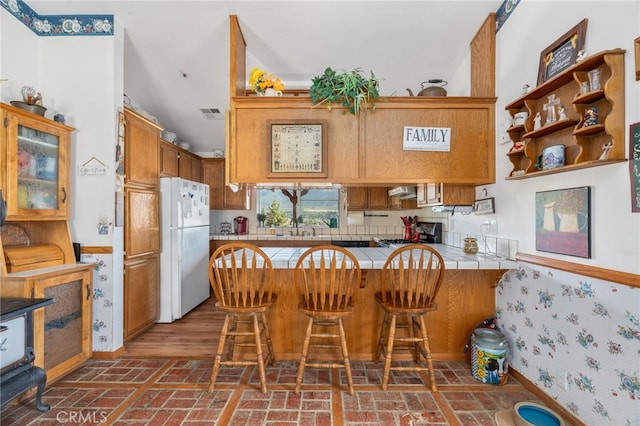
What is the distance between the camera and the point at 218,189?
491 centimetres

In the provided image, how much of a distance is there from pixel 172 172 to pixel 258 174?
6.65 ft

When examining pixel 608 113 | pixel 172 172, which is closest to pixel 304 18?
pixel 608 113

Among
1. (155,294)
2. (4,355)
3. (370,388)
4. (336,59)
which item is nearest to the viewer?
(4,355)

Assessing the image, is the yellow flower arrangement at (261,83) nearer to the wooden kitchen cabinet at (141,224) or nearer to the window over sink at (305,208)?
the wooden kitchen cabinet at (141,224)

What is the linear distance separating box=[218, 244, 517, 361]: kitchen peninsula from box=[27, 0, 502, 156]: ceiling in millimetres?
1985

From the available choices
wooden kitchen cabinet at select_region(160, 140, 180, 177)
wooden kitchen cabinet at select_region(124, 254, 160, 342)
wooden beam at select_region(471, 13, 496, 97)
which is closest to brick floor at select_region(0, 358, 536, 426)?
wooden kitchen cabinet at select_region(124, 254, 160, 342)

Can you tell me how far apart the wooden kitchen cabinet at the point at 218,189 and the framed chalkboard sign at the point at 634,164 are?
445cm

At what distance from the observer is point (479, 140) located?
240 cm

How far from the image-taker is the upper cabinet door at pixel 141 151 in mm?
2793

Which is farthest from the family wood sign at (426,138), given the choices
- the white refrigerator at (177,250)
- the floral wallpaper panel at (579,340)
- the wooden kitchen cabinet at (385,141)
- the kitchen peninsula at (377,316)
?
the white refrigerator at (177,250)

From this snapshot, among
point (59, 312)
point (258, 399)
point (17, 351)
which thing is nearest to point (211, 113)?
point (59, 312)

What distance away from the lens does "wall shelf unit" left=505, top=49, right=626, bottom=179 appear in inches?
53.7

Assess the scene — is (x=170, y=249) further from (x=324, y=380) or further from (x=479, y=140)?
(x=479, y=140)

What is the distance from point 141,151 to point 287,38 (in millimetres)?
1850
